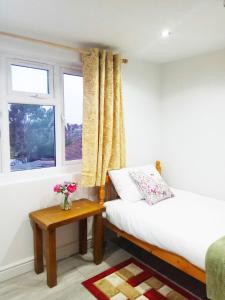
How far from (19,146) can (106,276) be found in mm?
1531

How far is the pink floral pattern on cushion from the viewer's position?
8.55 feet

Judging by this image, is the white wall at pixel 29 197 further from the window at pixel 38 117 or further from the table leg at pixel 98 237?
the table leg at pixel 98 237

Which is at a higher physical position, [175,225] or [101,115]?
[101,115]

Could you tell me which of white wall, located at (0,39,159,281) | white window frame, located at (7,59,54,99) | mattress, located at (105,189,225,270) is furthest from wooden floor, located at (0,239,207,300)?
white window frame, located at (7,59,54,99)

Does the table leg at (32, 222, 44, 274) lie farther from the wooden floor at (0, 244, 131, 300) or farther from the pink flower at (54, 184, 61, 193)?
the pink flower at (54, 184, 61, 193)

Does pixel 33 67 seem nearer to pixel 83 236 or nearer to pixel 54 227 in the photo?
pixel 54 227

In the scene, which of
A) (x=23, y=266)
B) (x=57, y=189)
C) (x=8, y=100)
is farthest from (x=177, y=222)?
(x=8, y=100)

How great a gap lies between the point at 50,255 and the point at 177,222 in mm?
1151

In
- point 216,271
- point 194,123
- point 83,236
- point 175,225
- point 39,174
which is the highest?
point 194,123

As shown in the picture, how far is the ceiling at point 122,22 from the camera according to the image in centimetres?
175

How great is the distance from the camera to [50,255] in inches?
83.5

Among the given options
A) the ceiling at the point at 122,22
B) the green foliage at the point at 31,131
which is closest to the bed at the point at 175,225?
the green foliage at the point at 31,131

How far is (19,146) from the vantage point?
2.41 metres

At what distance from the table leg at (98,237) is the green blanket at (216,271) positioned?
116 centimetres
